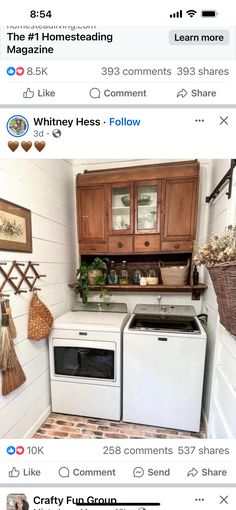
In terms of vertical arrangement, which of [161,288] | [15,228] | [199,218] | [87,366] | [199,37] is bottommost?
[87,366]

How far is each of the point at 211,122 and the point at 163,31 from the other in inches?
10.3

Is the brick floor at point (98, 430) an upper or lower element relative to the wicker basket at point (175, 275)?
lower

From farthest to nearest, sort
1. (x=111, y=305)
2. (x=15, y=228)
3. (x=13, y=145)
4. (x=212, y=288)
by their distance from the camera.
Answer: (x=111, y=305), (x=212, y=288), (x=15, y=228), (x=13, y=145)

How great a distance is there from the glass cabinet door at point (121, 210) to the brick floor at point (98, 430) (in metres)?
1.55

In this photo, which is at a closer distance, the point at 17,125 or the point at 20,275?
the point at 17,125

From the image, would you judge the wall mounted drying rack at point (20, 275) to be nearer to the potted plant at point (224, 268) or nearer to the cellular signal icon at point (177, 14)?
the potted plant at point (224, 268)

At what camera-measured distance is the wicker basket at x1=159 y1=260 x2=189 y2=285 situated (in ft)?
5.74

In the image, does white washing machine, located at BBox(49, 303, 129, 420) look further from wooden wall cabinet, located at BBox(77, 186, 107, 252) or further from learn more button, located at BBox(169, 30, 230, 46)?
learn more button, located at BBox(169, 30, 230, 46)

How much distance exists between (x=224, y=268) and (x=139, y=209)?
1232 millimetres

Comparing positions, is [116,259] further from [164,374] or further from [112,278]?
[164,374]

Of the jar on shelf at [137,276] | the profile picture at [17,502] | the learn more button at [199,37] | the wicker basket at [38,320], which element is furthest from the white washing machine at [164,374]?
the learn more button at [199,37]

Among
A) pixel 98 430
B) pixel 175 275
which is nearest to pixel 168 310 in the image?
pixel 175 275

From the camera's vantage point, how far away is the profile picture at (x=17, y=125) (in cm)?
63

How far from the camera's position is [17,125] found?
25.3 inches
